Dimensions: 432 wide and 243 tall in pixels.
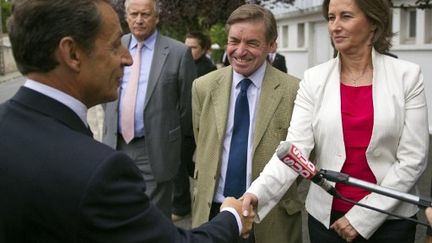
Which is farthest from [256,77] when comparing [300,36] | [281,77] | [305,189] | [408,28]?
[300,36]

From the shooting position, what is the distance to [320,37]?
20.3 metres

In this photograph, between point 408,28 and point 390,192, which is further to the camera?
point 408,28

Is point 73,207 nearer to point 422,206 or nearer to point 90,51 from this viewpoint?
point 90,51

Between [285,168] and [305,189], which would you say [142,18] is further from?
[305,189]

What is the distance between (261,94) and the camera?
327cm

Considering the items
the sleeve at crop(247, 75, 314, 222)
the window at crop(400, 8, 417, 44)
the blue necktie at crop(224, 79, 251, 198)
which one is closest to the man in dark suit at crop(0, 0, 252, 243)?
the sleeve at crop(247, 75, 314, 222)

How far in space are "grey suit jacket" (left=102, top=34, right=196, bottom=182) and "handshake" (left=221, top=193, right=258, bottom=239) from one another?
1.85m

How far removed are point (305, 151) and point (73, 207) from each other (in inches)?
59.2

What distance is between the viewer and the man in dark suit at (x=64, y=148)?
1.62 meters

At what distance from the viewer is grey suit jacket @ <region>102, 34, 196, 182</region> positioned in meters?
4.54

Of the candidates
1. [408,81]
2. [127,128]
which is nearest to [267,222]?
[408,81]

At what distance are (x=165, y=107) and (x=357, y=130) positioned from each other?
214 cm

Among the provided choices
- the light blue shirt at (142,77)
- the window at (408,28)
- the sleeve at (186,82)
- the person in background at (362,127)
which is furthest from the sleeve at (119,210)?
the window at (408,28)

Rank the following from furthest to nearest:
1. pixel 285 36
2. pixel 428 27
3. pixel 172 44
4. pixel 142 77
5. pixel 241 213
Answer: pixel 285 36 < pixel 428 27 < pixel 172 44 < pixel 142 77 < pixel 241 213
